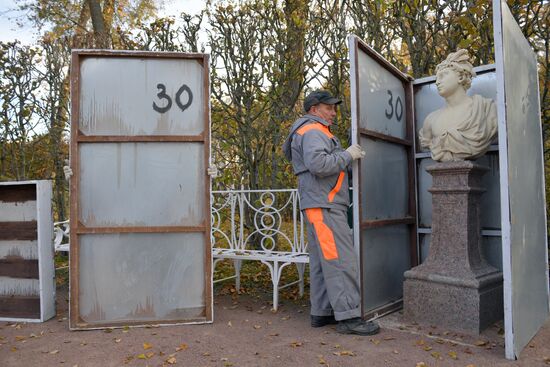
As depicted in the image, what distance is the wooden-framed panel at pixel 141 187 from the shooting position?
13.4ft

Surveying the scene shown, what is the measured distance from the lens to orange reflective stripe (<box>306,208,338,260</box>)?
380 centimetres

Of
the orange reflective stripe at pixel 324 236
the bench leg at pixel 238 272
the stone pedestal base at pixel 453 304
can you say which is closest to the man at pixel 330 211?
the orange reflective stripe at pixel 324 236

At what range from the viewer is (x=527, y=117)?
12.4 feet

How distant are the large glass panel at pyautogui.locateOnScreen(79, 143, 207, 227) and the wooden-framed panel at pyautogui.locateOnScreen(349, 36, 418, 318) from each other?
4.56ft

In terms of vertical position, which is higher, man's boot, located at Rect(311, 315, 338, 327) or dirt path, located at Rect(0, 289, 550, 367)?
man's boot, located at Rect(311, 315, 338, 327)

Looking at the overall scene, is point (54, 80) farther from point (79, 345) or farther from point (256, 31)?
point (79, 345)

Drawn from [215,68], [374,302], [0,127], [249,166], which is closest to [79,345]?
[374,302]

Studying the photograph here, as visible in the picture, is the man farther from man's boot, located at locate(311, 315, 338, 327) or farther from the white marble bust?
the white marble bust

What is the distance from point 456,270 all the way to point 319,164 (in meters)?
1.43

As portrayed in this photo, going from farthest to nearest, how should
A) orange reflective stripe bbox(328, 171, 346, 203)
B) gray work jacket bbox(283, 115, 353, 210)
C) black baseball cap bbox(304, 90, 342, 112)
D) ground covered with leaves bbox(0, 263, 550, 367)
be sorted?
black baseball cap bbox(304, 90, 342, 112)
orange reflective stripe bbox(328, 171, 346, 203)
gray work jacket bbox(283, 115, 353, 210)
ground covered with leaves bbox(0, 263, 550, 367)

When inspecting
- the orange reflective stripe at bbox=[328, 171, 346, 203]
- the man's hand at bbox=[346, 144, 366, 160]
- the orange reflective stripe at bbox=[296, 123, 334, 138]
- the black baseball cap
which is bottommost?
the orange reflective stripe at bbox=[328, 171, 346, 203]

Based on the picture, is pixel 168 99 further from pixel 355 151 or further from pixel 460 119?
pixel 460 119

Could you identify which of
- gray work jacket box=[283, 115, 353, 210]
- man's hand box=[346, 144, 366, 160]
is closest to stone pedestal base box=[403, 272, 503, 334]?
gray work jacket box=[283, 115, 353, 210]

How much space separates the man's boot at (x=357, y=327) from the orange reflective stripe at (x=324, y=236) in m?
0.54
